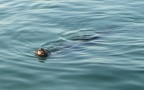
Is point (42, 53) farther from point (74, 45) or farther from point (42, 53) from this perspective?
point (74, 45)

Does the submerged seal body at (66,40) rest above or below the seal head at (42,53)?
above

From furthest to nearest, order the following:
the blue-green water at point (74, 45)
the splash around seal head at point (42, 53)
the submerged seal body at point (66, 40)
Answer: the submerged seal body at point (66, 40), the splash around seal head at point (42, 53), the blue-green water at point (74, 45)

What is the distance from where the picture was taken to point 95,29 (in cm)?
1306

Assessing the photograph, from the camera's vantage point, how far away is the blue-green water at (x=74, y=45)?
894cm

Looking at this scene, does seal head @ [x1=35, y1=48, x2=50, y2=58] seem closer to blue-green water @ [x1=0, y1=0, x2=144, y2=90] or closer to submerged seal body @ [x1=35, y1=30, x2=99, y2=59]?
submerged seal body @ [x1=35, y1=30, x2=99, y2=59]

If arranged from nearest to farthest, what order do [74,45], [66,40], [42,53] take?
[42,53] → [74,45] → [66,40]

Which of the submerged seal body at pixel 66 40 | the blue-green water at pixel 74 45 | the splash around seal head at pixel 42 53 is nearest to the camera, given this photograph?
the blue-green water at pixel 74 45

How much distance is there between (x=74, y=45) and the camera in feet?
37.2

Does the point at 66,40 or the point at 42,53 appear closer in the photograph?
the point at 42,53

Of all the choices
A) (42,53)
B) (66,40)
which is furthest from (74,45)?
(42,53)

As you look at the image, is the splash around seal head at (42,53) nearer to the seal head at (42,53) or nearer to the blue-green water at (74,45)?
the seal head at (42,53)

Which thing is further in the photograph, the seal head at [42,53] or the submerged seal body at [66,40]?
the submerged seal body at [66,40]

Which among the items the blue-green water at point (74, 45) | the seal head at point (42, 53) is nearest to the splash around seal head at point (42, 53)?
the seal head at point (42, 53)

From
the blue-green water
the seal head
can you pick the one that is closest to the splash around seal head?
the seal head
